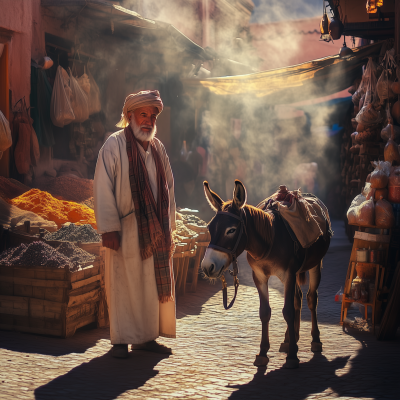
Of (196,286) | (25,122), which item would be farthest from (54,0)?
(196,286)

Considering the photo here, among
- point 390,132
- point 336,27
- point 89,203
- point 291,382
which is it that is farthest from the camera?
point 336,27

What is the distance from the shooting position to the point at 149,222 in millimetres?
4656

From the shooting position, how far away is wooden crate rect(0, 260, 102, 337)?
203 inches

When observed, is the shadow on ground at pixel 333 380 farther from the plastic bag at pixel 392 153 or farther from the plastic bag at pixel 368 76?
the plastic bag at pixel 368 76

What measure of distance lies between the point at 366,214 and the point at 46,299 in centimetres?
353

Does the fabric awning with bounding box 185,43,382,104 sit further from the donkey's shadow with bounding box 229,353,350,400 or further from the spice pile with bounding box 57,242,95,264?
the donkey's shadow with bounding box 229,353,350,400

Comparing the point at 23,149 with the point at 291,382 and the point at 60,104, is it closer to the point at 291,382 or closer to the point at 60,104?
the point at 60,104

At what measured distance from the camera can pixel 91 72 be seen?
40.0 feet

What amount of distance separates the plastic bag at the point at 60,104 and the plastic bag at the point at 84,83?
64 cm

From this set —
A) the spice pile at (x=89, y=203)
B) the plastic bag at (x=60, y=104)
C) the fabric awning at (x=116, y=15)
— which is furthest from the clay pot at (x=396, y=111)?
the fabric awning at (x=116, y=15)

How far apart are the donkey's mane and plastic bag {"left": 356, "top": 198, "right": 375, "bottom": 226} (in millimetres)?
1958

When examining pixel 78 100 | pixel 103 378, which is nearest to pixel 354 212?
pixel 103 378

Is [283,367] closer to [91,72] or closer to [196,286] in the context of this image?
[196,286]

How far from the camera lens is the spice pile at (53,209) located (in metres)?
7.34
